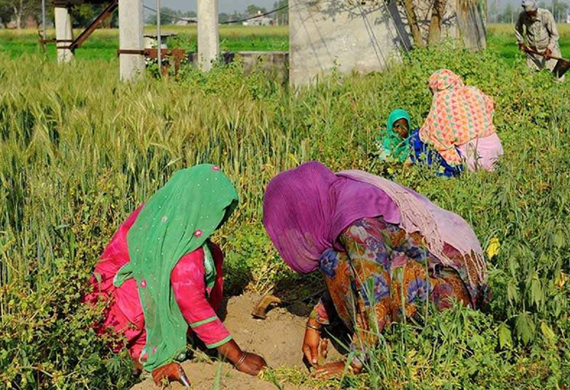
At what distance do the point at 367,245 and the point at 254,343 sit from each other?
2.92 ft

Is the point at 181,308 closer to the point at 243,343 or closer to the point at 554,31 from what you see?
the point at 243,343

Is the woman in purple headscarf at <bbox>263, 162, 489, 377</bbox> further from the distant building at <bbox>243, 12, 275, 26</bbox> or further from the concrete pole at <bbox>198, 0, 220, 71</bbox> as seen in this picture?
the distant building at <bbox>243, 12, 275, 26</bbox>

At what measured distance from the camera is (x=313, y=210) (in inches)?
138

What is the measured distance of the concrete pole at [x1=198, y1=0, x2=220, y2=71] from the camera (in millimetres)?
9805

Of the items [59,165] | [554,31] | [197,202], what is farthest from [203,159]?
[554,31]

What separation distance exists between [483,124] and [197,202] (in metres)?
3.39

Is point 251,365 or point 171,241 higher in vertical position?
point 171,241

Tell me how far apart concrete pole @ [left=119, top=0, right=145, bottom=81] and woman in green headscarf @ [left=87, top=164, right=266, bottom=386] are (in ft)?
20.2

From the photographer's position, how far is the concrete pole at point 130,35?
9609 mm

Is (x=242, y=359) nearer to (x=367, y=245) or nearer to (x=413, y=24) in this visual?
(x=367, y=245)

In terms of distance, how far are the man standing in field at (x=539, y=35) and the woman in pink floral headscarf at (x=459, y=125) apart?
5626 millimetres

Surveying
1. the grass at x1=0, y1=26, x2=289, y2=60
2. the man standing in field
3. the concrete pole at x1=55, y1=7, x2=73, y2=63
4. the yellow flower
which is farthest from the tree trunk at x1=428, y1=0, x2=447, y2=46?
the concrete pole at x1=55, y1=7, x2=73, y2=63

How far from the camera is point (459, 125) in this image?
255 inches

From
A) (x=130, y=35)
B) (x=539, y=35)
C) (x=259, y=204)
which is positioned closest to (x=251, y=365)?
(x=259, y=204)
